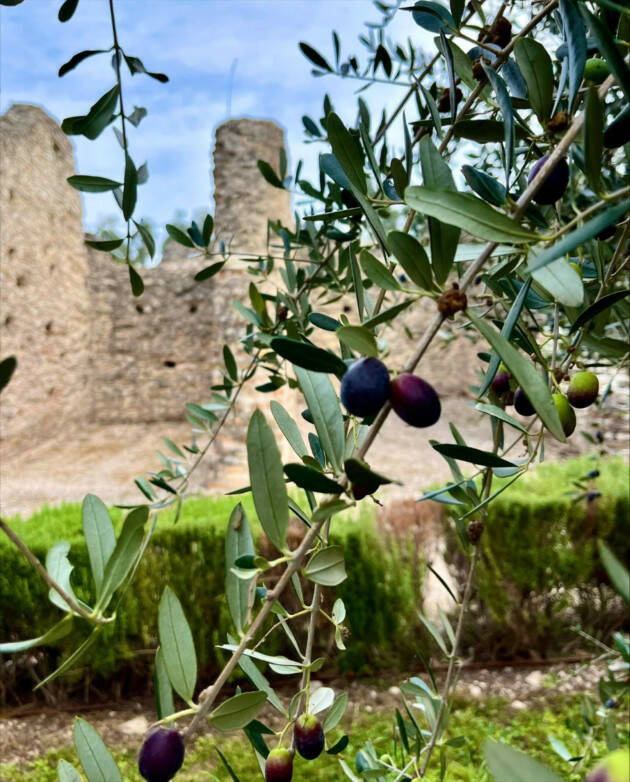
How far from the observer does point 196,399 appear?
7.91 metres

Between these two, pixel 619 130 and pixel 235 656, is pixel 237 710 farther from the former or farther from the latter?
pixel 619 130

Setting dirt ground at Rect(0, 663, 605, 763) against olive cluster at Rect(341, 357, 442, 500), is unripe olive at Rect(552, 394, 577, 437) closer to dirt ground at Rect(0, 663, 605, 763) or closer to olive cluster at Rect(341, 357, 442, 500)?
olive cluster at Rect(341, 357, 442, 500)

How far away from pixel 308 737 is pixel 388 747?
2159 millimetres

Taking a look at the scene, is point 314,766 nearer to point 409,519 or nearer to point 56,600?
point 409,519

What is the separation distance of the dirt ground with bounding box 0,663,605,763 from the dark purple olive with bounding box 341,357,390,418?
8.19 ft

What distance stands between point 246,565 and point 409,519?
2.83 meters

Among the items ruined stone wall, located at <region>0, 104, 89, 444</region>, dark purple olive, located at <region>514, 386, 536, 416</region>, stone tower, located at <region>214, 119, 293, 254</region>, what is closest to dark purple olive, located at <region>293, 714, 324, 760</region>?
dark purple olive, located at <region>514, 386, 536, 416</region>

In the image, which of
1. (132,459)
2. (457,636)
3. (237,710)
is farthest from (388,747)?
(132,459)

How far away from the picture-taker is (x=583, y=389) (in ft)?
1.49

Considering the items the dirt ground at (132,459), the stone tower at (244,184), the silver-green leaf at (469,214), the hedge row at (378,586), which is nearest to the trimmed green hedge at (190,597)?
the hedge row at (378,586)

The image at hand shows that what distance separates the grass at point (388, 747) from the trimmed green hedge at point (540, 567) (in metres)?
0.42

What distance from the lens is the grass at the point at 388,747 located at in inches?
81.2

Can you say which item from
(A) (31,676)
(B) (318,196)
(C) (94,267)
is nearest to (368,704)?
(A) (31,676)

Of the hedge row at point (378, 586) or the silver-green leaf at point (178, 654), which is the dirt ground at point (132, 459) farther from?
the silver-green leaf at point (178, 654)
